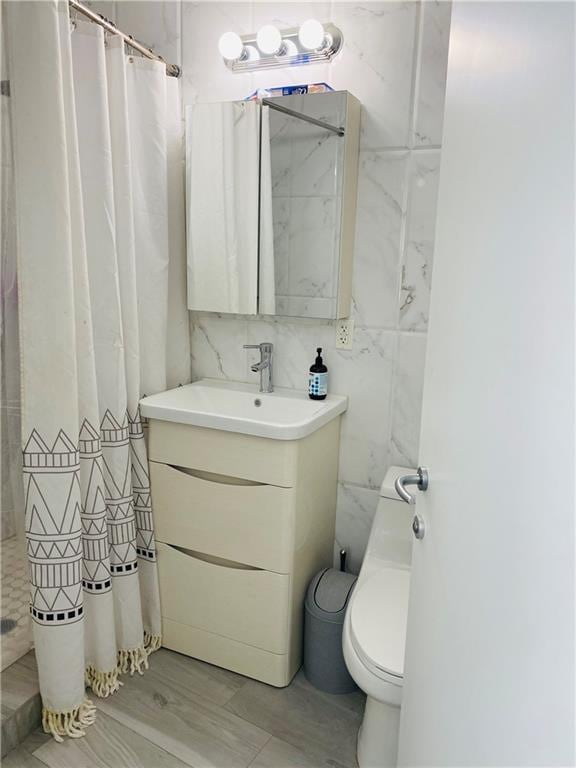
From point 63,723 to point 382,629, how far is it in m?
1.01

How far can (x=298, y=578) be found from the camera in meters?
1.80

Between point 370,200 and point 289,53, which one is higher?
point 289,53

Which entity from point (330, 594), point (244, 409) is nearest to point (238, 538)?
point (330, 594)

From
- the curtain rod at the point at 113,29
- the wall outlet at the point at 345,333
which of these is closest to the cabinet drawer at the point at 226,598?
the wall outlet at the point at 345,333

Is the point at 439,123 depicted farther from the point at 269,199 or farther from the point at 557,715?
the point at 557,715

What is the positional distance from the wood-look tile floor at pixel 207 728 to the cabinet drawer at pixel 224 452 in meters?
0.72

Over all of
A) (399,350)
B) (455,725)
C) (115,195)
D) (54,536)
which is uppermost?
(115,195)

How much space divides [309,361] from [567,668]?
164 cm

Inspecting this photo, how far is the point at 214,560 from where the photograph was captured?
1842 mm

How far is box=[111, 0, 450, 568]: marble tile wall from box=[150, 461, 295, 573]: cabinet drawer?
0.43 meters

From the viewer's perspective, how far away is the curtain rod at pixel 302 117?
1.76m

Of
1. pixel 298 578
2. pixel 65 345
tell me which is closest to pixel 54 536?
pixel 65 345

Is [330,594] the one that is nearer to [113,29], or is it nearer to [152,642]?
[152,642]

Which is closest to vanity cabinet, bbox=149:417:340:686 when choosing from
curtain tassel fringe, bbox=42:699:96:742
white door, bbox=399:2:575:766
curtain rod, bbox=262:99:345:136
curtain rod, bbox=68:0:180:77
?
curtain tassel fringe, bbox=42:699:96:742
